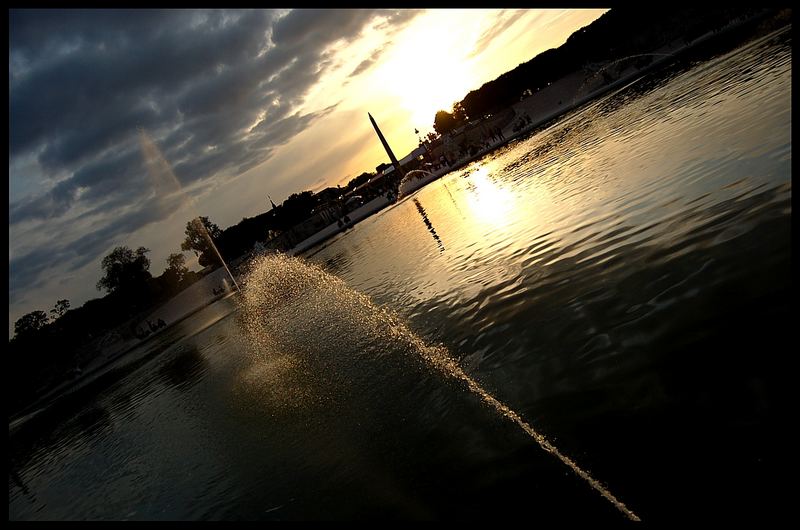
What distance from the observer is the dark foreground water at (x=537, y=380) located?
4613 millimetres

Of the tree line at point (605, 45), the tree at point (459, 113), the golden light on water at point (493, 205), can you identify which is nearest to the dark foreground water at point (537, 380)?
the golden light on water at point (493, 205)

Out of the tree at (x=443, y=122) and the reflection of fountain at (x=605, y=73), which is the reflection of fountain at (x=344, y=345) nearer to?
the reflection of fountain at (x=605, y=73)

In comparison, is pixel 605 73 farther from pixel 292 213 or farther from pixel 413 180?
pixel 292 213

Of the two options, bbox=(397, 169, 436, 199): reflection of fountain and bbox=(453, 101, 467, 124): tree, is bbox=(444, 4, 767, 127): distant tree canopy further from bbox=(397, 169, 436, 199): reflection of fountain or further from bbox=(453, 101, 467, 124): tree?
bbox=(397, 169, 436, 199): reflection of fountain

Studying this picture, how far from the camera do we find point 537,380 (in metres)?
6.71

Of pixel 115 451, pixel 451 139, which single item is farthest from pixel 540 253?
pixel 451 139

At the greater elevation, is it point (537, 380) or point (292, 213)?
point (292, 213)

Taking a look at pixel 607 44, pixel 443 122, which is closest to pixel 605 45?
pixel 607 44

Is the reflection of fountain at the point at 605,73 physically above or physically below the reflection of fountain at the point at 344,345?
above

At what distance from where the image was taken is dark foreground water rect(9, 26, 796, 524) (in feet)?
15.1

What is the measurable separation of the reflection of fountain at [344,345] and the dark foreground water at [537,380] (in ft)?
0.24

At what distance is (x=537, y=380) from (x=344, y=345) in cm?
692

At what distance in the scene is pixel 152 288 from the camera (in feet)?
269

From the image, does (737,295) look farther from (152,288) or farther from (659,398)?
(152,288)
